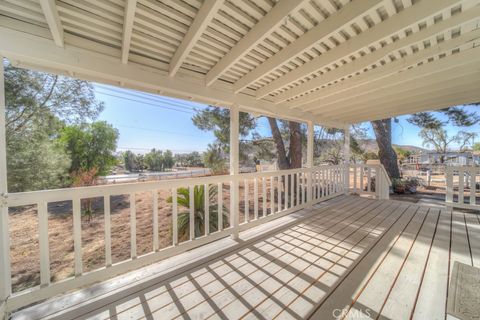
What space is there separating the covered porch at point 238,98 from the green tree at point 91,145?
611 cm

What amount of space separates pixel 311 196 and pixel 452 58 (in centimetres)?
295

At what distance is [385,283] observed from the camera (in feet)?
5.62

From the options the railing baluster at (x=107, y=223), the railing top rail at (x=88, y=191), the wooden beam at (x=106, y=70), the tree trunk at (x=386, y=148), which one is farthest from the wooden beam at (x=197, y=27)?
the tree trunk at (x=386, y=148)

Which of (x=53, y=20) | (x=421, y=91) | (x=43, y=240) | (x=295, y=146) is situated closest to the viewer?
(x=53, y=20)

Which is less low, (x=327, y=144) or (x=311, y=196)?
(x=327, y=144)

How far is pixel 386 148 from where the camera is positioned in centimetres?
816

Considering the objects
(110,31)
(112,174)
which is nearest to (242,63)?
(110,31)

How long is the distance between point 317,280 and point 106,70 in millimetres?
2835

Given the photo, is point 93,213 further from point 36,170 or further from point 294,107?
point 294,107

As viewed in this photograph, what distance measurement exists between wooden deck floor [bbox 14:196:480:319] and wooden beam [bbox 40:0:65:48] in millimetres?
2121

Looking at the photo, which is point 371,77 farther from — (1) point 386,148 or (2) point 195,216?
(1) point 386,148

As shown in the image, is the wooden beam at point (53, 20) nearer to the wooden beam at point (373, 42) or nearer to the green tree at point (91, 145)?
the wooden beam at point (373, 42)

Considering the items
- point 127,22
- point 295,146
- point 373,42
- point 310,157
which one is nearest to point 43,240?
point 127,22

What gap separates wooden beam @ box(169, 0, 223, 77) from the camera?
1.35 m
